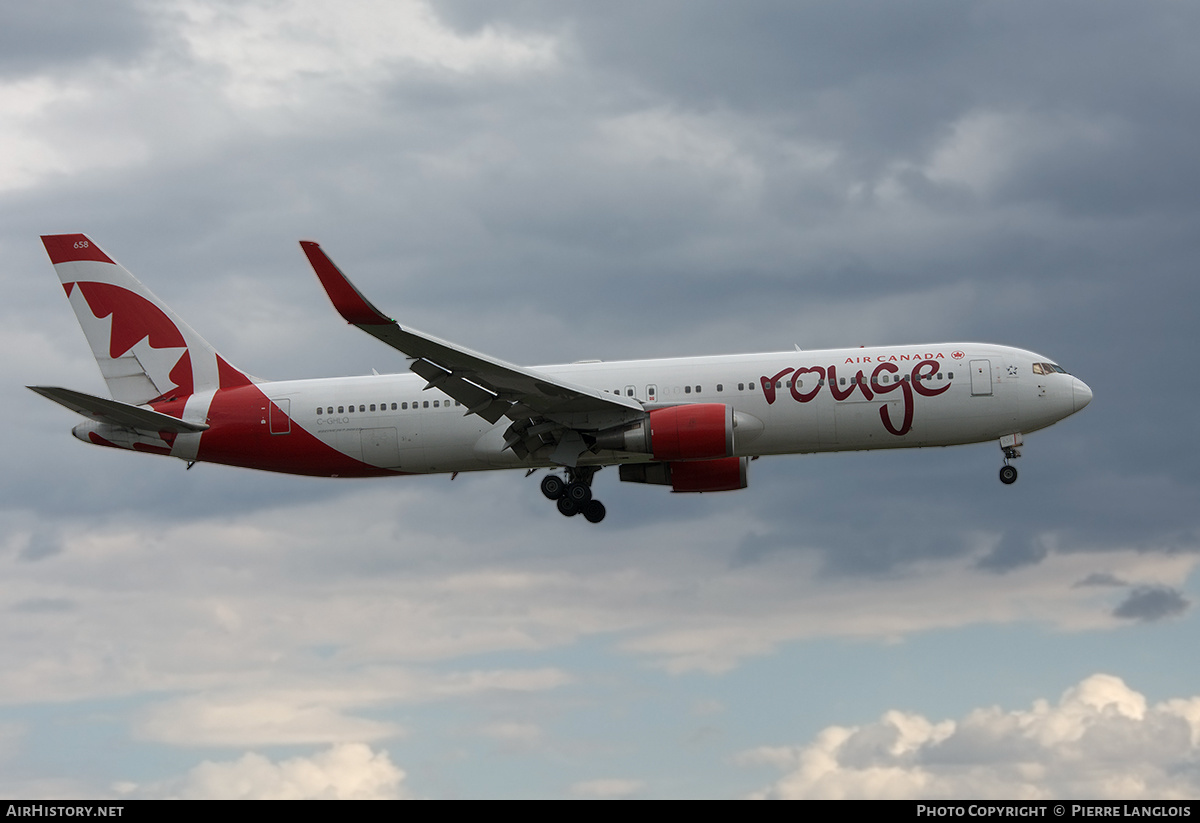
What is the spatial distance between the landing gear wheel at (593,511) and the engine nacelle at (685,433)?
4204mm

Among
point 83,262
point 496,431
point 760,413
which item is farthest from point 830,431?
point 83,262

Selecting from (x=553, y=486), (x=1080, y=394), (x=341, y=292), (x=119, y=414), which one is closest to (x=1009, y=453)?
(x=1080, y=394)

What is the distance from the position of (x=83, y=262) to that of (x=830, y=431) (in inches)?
1193

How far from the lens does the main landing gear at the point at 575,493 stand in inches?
1927

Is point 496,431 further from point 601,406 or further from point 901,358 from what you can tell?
point 901,358

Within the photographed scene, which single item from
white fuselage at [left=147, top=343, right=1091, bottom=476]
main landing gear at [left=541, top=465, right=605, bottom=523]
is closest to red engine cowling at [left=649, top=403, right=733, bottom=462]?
white fuselage at [left=147, top=343, right=1091, bottom=476]

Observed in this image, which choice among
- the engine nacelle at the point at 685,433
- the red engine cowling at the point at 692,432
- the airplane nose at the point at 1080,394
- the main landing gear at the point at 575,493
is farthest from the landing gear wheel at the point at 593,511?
the airplane nose at the point at 1080,394

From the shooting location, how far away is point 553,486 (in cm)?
4916

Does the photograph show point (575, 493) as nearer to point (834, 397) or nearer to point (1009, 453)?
point (834, 397)

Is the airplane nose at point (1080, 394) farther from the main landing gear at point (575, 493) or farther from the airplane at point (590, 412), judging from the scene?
the main landing gear at point (575, 493)

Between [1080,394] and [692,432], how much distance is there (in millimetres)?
13836

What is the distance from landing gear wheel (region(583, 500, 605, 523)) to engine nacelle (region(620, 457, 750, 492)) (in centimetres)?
215

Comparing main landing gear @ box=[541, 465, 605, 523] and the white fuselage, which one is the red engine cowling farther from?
main landing gear @ box=[541, 465, 605, 523]
